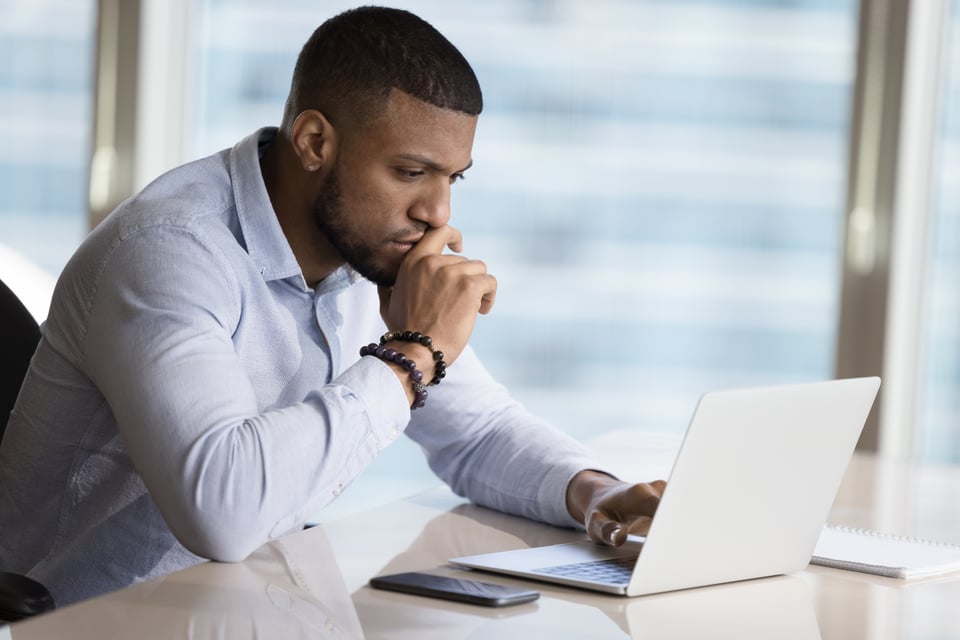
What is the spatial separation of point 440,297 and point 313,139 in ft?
0.87

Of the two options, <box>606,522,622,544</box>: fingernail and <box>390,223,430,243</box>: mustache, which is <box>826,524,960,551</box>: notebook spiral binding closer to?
<box>606,522,622,544</box>: fingernail

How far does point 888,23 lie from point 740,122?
430 millimetres

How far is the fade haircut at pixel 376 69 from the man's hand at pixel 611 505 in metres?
0.46

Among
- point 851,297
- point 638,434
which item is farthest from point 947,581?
point 851,297

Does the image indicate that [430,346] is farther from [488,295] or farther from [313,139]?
[313,139]

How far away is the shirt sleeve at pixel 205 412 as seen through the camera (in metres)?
1.02

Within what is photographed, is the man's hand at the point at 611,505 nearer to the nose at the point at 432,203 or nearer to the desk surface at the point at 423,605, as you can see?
the desk surface at the point at 423,605

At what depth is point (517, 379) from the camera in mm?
3244

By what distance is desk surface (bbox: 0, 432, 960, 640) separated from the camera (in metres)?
0.80

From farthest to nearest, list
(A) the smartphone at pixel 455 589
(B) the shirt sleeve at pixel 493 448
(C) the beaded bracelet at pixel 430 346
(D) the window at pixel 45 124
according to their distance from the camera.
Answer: (D) the window at pixel 45 124 → (B) the shirt sleeve at pixel 493 448 → (C) the beaded bracelet at pixel 430 346 → (A) the smartphone at pixel 455 589

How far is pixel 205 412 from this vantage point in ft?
3.43

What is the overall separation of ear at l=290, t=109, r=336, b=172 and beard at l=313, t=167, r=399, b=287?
23 millimetres

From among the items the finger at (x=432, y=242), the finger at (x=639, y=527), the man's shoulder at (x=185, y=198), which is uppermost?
the man's shoulder at (x=185, y=198)

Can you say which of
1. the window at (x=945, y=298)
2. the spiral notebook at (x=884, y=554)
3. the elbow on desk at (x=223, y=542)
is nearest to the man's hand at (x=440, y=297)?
the elbow on desk at (x=223, y=542)
